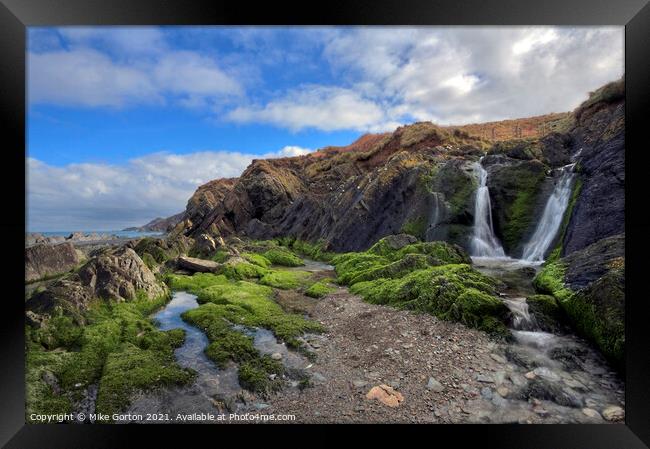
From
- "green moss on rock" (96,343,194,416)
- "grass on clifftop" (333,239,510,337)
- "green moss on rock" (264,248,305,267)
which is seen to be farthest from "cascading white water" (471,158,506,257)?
"green moss on rock" (96,343,194,416)

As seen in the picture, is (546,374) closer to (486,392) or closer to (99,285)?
(486,392)

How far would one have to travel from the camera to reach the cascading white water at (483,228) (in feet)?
45.8

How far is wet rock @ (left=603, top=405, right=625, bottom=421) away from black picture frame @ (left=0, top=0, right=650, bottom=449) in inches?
4.0

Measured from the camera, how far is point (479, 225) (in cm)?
1520

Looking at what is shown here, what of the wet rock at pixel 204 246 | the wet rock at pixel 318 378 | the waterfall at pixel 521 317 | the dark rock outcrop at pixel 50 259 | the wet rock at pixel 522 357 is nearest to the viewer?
the wet rock at pixel 318 378

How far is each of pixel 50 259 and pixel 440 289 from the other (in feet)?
32.5

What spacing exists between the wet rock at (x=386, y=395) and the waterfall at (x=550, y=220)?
1040cm

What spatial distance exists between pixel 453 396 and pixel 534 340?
8.05ft

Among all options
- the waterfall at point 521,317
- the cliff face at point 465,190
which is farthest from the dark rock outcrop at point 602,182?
the waterfall at point 521,317

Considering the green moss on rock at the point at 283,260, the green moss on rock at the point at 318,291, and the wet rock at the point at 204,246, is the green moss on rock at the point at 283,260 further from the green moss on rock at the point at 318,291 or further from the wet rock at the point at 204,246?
the green moss on rock at the point at 318,291

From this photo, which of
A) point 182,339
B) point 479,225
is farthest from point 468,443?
point 479,225

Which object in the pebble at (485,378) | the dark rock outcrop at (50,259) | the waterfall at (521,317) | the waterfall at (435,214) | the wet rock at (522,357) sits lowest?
the pebble at (485,378)

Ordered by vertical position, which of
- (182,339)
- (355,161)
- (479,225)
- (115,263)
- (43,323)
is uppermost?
(355,161)

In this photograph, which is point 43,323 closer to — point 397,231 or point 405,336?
point 405,336
